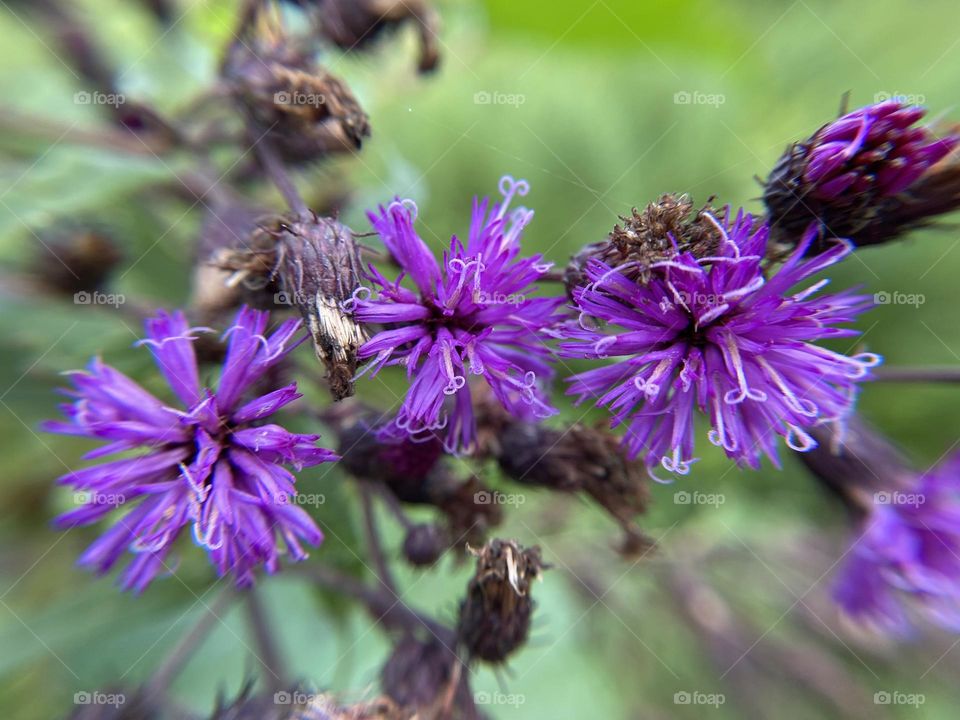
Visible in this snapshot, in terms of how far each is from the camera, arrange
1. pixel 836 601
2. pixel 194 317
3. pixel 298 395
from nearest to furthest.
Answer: pixel 298 395
pixel 194 317
pixel 836 601

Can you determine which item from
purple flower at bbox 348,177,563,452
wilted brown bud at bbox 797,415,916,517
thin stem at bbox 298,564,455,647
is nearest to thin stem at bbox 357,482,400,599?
thin stem at bbox 298,564,455,647

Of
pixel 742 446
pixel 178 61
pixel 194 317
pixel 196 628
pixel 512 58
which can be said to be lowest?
pixel 742 446

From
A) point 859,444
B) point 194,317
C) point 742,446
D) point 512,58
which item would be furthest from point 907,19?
point 194,317

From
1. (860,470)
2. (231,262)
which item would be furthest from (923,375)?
(231,262)

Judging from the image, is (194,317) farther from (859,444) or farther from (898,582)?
(898,582)

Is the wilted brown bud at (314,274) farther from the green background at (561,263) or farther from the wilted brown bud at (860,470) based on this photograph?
the wilted brown bud at (860,470)

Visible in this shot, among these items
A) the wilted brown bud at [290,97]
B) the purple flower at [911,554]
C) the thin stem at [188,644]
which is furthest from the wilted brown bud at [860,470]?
the thin stem at [188,644]

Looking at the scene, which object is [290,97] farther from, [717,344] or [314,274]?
[717,344]
